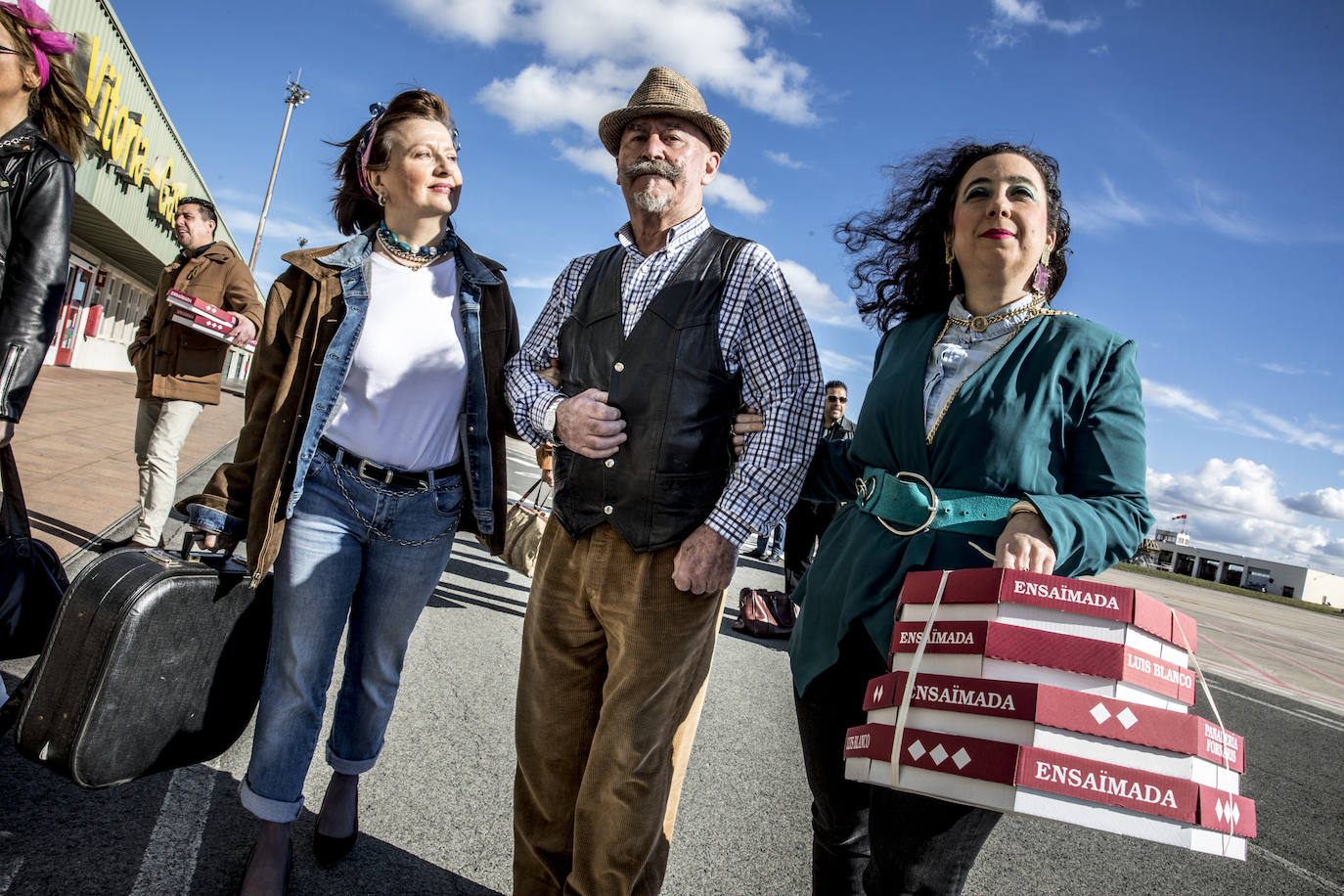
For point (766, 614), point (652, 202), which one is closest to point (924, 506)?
point (652, 202)

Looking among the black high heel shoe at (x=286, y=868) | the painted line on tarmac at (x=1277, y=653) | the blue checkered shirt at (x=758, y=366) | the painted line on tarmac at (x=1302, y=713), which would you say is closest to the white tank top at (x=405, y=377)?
the blue checkered shirt at (x=758, y=366)

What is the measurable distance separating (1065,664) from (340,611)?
6.16 ft

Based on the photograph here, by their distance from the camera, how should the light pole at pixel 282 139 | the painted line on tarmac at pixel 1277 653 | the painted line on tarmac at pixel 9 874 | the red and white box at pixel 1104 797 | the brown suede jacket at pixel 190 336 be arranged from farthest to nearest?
the light pole at pixel 282 139 < the painted line on tarmac at pixel 1277 653 < the brown suede jacket at pixel 190 336 < the painted line on tarmac at pixel 9 874 < the red and white box at pixel 1104 797

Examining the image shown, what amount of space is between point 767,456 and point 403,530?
43.6 inches

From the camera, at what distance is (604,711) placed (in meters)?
2.03

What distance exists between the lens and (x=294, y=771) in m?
2.20

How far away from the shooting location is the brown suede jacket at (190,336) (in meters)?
4.81

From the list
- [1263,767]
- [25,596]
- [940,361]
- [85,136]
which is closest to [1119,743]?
[940,361]

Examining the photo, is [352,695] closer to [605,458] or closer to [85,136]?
[605,458]

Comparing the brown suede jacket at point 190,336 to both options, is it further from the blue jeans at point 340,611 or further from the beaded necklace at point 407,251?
the blue jeans at point 340,611

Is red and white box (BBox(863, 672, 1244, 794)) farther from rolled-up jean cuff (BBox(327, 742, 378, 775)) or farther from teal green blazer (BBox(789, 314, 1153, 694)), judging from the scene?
rolled-up jean cuff (BBox(327, 742, 378, 775))

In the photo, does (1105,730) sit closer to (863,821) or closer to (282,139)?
(863,821)

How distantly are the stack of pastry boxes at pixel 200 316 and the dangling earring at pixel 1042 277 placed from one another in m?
4.26

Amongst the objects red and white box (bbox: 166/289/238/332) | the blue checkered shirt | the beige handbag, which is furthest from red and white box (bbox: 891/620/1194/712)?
red and white box (bbox: 166/289/238/332)
